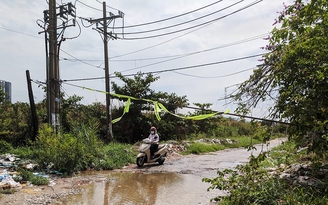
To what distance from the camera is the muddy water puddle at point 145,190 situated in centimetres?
601

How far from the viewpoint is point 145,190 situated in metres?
6.96

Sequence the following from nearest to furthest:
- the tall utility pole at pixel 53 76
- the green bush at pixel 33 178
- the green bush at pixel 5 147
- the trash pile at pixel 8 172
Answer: the trash pile at pixel 8 172 < the green bush at pixel 33 178 < the tall utility pole at pixel 53 76 < the green bush at pixel 5 147

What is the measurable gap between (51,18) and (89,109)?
254 inches

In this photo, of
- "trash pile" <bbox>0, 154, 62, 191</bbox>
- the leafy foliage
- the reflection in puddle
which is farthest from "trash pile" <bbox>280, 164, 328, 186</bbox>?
"trash pile" <bbox>0, 154, 62, 191</bbox>

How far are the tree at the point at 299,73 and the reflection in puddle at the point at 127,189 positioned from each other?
10.8 feet

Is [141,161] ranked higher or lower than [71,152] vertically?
lower

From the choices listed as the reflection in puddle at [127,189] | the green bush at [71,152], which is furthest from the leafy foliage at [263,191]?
the green bush at [71,152]

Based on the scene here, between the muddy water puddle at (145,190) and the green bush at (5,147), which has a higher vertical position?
the green bush at (5,147)

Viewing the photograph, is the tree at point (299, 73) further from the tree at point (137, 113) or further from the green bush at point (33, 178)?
the tree at point (137, 113)

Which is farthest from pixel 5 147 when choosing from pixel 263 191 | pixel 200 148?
pixel 263 191

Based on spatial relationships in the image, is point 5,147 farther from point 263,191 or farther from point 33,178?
point 263,191

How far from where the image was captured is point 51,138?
895cm

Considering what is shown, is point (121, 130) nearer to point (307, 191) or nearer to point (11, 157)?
point (11, 157)

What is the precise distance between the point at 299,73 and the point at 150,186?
473 centimetres
